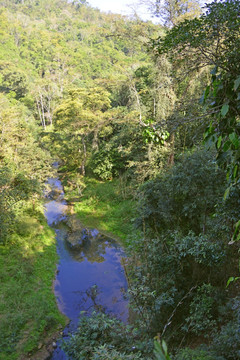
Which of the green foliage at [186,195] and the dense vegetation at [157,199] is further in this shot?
the green foliage at [186,195]

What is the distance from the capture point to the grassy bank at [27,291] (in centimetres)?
664

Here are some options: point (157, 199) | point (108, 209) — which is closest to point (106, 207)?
point (108, 209)

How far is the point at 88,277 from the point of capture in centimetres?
962

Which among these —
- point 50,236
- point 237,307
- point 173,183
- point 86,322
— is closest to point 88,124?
point 50,236

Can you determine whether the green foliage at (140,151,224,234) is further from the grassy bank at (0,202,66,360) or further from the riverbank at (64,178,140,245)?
the riverbank at (64,178,140,245)

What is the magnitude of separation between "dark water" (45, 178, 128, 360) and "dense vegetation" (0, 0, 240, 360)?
→ 1.51 feet

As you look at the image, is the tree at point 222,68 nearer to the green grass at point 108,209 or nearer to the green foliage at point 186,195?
the green foliage at point 186,195

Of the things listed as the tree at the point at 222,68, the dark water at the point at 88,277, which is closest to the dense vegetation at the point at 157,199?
the tree at the point at 222,68

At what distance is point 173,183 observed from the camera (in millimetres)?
6262

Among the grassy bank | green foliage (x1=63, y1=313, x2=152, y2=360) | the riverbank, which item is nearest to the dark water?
the grassy bank

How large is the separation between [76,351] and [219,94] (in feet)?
14.4

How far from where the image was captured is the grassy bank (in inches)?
262

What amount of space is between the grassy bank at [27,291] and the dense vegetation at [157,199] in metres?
0.03

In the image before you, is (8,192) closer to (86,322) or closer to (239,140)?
(86,322)
